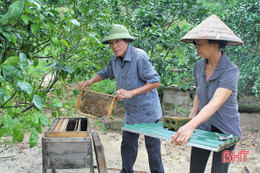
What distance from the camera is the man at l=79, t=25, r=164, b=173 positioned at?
8.91 feet

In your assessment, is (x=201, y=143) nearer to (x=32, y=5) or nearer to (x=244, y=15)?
(x=32, y=5)

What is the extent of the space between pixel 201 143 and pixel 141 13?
261 centimetres

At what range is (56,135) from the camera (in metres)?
2.49

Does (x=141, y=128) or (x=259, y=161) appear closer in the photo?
(x=141, y=128)

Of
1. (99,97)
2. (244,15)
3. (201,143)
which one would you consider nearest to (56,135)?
(99,97)

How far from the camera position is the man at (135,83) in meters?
2.71

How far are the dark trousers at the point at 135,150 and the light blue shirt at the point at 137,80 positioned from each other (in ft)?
0.69

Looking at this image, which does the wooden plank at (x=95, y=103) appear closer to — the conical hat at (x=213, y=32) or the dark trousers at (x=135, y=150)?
the dark trousers at (x=135, y=150)

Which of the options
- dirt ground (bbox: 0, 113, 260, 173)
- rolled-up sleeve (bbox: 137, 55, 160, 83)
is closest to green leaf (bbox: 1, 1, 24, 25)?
rolled-up sleeve (bbox: 137, 55, 160, 83)

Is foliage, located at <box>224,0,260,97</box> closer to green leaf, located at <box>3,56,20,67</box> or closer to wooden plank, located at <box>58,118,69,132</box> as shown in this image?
wooden plank, located at <box>58,118,69,132</box>

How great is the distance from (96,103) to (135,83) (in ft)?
1.97

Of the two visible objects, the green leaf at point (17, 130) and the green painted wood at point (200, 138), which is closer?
the green leaf at point (17, 130)

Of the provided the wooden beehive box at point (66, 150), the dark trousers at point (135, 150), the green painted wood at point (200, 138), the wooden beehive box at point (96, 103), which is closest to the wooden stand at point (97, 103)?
the wooden beehive box at point (96, 103)

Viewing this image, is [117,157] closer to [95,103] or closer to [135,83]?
[95,103]
